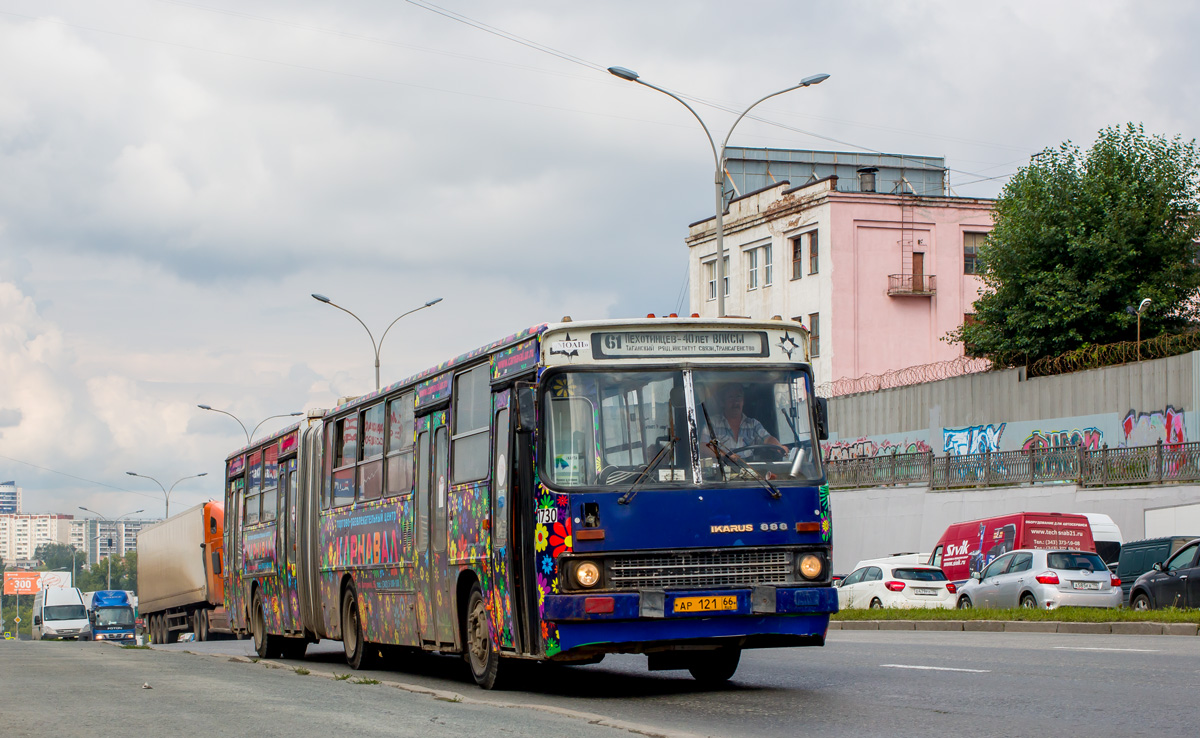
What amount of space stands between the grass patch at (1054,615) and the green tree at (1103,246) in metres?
18.0

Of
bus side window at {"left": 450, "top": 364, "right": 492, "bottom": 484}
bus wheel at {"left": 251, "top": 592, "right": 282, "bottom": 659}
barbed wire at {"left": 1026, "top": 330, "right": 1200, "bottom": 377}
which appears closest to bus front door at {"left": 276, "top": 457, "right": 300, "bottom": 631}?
bus wheel at {"left": 251, "top": 592, "right": 282, "bottom": 659}

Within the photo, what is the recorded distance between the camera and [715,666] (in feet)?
41.3

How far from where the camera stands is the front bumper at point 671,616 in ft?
35.3

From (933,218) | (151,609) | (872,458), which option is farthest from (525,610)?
(933,218)

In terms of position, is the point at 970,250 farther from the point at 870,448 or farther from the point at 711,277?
the point at 870,448

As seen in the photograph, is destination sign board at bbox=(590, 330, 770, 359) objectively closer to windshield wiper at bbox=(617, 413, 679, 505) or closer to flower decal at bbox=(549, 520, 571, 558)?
windshield wiper at bbox=(617, 413, 679, 505)

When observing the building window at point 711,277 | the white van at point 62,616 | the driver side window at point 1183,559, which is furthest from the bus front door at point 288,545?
the building window at point 711,277

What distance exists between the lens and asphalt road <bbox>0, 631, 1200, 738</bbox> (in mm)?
9156

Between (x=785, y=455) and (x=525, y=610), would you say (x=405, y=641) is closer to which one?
(x=525, y=610)

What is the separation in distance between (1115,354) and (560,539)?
29.5 metres

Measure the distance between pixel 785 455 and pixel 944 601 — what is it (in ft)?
65.5

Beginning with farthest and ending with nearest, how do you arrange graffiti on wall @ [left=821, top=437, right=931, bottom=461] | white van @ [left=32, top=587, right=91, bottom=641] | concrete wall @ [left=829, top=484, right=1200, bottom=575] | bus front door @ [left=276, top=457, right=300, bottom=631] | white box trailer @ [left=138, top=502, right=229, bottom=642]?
1. white van @ [left=32, top=587, right=91, bottom=641]
2. graffiti on wall @ [left=821, top=437, right=931, bottom=461]
3. white box trailer @ [left=138, top=502, right=229, bottom=642]
4. concrete wall @ [left=829, top=484, right=1200, bottom=575]
5. bus front door @ [left=276, top=457, right=300, bottom=631]

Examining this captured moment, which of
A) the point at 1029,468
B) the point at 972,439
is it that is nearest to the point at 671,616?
the point at 1029,468

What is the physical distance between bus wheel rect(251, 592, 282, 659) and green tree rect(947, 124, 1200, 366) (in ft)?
89.8
